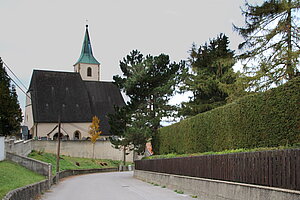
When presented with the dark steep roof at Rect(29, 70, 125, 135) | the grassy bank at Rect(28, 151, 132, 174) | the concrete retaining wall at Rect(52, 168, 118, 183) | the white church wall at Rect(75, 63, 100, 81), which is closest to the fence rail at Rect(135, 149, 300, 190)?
the concrete retaining wall at Rect(52, 168, 118, 183)

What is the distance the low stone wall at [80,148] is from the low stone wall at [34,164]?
888 inches

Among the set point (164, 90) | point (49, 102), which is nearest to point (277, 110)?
point (164, 90)

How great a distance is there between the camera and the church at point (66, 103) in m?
61.2

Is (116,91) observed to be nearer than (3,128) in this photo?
No

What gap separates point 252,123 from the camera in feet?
48.2

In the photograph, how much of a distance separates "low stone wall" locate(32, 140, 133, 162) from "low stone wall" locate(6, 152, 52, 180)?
888 inches

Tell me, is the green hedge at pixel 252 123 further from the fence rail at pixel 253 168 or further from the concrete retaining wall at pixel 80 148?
the concrete retaining wall at pixel 80 148

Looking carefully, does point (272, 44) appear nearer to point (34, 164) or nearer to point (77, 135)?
point (34, 164)

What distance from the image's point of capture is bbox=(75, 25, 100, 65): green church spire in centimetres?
8109

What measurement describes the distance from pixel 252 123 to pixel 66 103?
53.5 m

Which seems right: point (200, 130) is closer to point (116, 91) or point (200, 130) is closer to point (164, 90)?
point (164, 90)

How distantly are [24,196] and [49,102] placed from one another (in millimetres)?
52686

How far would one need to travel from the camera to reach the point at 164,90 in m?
34.1

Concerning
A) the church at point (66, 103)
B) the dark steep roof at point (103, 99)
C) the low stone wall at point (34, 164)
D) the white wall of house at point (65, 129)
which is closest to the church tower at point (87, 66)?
the church at point (66, 103)
